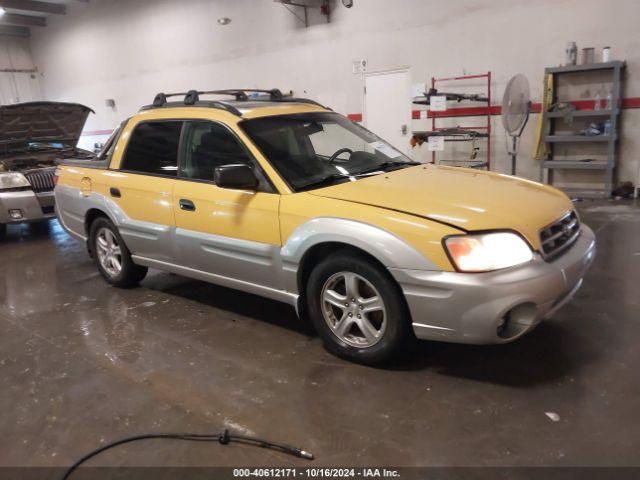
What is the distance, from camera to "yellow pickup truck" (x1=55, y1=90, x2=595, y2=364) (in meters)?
2.35

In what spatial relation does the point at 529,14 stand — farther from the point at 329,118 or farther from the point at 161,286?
the point at 161,286

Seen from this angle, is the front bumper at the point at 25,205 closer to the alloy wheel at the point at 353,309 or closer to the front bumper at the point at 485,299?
the alloy wheel at the point at 353,309

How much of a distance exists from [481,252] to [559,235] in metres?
0.59

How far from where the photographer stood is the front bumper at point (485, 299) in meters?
2.27

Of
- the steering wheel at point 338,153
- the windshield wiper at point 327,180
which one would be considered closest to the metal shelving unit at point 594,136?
the steering wheel at point 338,153

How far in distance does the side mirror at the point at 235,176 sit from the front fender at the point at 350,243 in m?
0.43

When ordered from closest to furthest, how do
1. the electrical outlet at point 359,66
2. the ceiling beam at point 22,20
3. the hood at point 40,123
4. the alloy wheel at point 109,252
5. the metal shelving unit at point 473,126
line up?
the alloy wheel at point 109,252, the hood at point 40,123, the metal shelving unit at point 473,126, the electrical outlet at point 359,66, the ceiling beam at point 22,20

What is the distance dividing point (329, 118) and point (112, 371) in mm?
2320

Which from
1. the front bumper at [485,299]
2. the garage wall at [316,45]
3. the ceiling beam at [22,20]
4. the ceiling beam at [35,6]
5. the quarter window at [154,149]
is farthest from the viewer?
the ceiling beam at [22,20]

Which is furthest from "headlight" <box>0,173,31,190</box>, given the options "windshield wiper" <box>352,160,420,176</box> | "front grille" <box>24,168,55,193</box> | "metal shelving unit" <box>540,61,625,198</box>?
"metal shelving unit" <box>540,61,625,198</box>

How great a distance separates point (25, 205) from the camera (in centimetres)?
620

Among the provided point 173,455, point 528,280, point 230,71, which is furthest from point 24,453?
point 230,71

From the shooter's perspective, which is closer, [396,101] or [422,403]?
[422,403]

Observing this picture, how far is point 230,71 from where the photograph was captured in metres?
11.1
